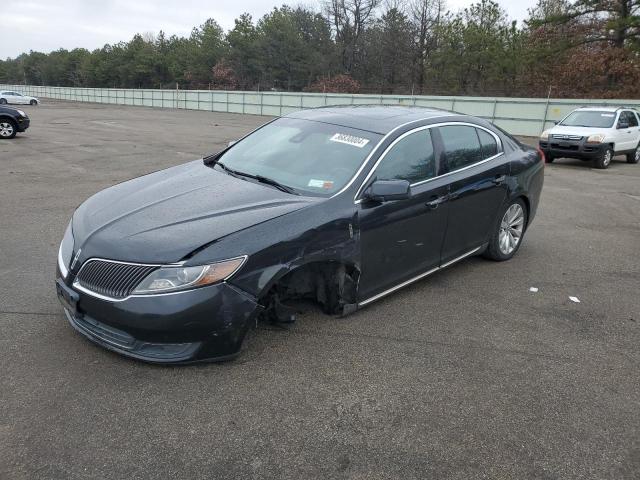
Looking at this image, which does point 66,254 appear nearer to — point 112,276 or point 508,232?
point 112,276

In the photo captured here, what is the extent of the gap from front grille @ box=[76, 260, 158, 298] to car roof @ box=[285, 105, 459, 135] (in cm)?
220

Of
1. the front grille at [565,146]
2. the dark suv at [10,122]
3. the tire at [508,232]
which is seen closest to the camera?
the tire at [508,232]

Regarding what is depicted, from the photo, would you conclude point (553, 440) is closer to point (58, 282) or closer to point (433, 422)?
point (433, 422)

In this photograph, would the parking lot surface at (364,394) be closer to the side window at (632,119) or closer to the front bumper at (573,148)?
the front bumper at (573,148)

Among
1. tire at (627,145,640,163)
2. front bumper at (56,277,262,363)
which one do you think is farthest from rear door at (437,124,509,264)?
tire at (627,145,640,163)

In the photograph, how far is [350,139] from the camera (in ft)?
13.6

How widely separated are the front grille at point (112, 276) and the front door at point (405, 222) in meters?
1.56

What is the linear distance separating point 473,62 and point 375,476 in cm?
4858

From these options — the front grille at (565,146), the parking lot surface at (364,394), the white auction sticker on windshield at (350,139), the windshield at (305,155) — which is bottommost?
the parking lot surface at (364,394)

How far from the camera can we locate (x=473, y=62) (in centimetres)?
4584

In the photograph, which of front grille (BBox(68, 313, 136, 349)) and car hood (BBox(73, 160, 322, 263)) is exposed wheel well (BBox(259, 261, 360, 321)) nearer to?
car hood (BBox(73, 160, 322, 263))

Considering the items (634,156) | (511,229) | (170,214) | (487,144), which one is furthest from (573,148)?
(170,214)

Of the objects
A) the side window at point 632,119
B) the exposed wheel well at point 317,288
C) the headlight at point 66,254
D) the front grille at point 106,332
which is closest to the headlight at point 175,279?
the front grille at point 106,332

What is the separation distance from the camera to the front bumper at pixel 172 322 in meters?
2.90
